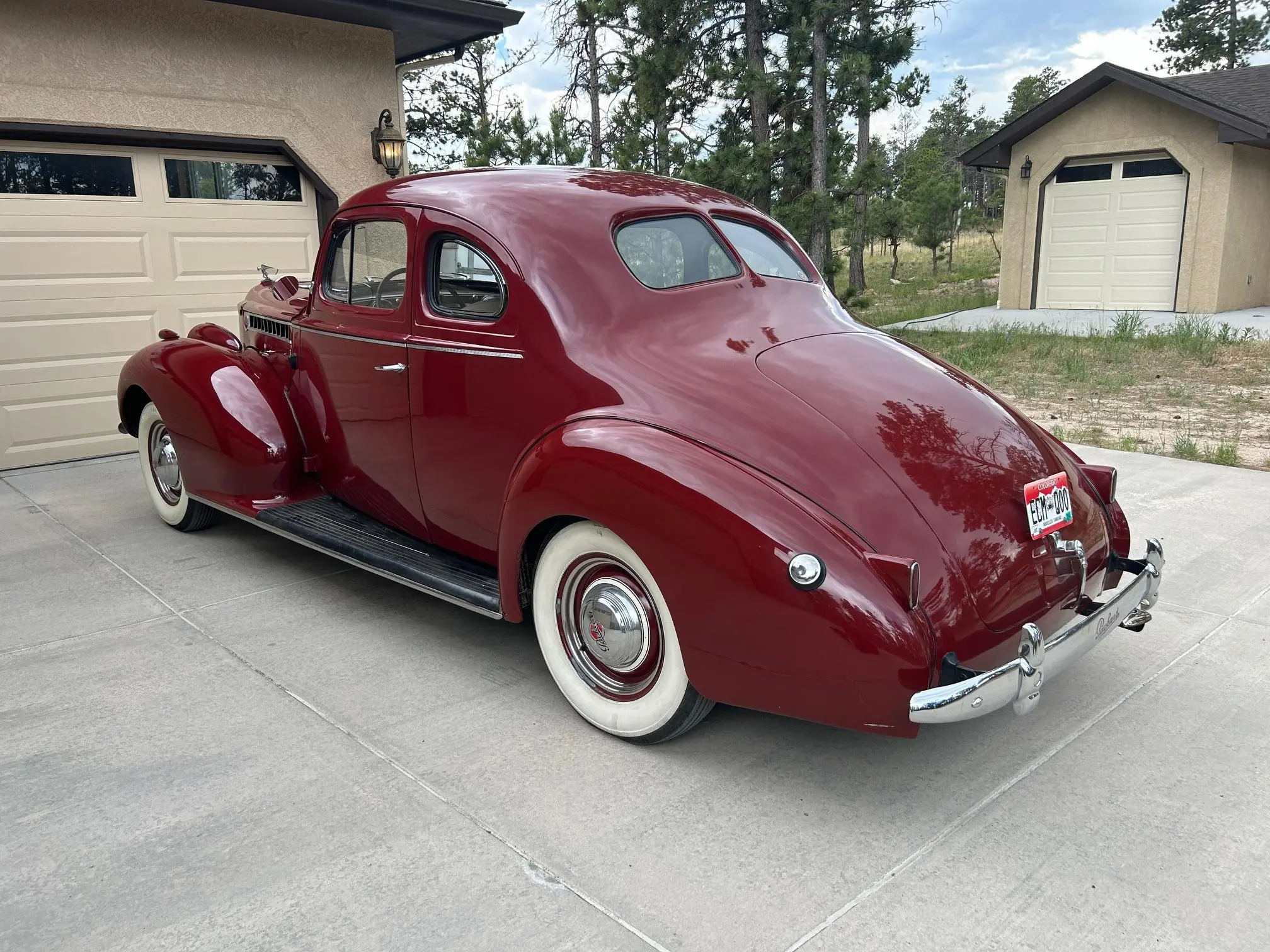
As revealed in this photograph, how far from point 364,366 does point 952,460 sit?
2387mm

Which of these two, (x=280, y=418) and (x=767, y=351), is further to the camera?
(x=280, y=418)

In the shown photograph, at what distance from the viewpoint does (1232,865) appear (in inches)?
92.8

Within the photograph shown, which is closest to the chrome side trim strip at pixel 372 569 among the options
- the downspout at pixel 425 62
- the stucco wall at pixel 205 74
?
the stucco wall at pixel 205 74

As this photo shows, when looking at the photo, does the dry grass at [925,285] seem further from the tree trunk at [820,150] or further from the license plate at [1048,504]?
the license plate at [1048,504]

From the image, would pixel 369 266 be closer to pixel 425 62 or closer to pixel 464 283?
pixel 464 283

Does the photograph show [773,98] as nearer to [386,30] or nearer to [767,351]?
[386,30]

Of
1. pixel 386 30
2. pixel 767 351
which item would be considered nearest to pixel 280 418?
pixel 767 351

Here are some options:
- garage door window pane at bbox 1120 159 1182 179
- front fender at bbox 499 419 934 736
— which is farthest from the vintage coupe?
garage door window pane at bbox 1120 159 1182 179

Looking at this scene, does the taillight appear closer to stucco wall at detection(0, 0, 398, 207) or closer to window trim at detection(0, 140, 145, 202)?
stucco wall at detection(0, 0, 398, 207)

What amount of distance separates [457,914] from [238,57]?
7.49 meters

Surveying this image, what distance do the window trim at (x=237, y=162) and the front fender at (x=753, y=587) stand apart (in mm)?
6234

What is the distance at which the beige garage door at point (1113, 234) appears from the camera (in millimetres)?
15789

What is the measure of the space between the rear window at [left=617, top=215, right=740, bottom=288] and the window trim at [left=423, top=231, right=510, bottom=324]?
0.46 m

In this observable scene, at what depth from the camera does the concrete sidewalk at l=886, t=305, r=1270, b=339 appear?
13.8m
